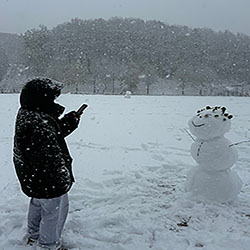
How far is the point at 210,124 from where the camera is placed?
11.6 ft

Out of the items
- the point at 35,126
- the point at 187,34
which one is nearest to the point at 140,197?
the point at 35,126

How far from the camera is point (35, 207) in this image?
2.73m

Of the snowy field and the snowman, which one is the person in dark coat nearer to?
the snowy field

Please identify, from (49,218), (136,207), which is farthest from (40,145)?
(136,207)

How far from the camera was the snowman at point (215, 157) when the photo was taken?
3.54 m

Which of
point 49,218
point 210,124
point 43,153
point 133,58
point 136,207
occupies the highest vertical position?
point 133,58

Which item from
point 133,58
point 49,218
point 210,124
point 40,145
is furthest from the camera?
point 133,58

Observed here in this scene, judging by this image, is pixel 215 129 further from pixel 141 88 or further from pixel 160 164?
pixel 141 88

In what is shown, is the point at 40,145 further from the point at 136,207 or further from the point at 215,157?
the point at 215,157

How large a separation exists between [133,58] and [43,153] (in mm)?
58870

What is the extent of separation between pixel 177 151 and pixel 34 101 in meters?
4.47

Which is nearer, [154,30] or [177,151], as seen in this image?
[177,151]

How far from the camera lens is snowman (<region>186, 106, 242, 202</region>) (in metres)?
3.54

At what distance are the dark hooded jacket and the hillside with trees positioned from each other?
39663mm
